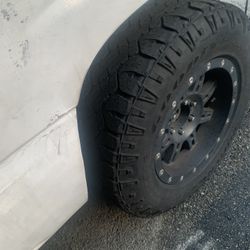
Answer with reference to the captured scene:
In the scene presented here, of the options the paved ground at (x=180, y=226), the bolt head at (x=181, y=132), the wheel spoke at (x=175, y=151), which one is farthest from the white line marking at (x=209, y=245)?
the bolt head at (x=181, y=132)

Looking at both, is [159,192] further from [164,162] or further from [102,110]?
[102,110]

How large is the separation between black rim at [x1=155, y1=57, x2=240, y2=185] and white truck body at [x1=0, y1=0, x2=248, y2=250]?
1.48 feet

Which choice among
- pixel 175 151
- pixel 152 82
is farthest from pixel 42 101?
pixel 175 151

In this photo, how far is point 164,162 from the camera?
2344 millimetres

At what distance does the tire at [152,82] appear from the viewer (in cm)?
183

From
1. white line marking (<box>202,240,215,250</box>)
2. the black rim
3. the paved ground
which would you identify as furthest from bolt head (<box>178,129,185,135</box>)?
white line marking (<box>202,240,215,250</box>)

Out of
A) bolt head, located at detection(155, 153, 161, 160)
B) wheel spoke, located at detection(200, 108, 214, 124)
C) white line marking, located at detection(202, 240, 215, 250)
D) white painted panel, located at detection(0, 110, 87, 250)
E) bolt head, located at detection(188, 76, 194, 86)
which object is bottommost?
white line marking, located at detection(202, 240, 215, 250)

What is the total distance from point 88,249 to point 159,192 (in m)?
0.47

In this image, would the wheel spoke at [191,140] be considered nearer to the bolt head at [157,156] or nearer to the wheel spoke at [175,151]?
the wheel spoke at [175,151]

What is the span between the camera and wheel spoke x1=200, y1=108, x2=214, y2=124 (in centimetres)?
243

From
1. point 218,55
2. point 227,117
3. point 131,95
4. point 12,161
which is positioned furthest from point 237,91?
point 12,161

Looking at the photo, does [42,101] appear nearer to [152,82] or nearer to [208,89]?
[152,82]

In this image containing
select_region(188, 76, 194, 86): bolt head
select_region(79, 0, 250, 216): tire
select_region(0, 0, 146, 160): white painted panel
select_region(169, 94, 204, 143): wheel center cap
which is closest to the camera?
select_region(0, 0, 146, 160): white painted panel

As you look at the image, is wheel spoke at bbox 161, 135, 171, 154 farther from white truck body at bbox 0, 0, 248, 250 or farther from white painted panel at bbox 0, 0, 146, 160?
white painted panel at bbox 0, 0, 146, 160
